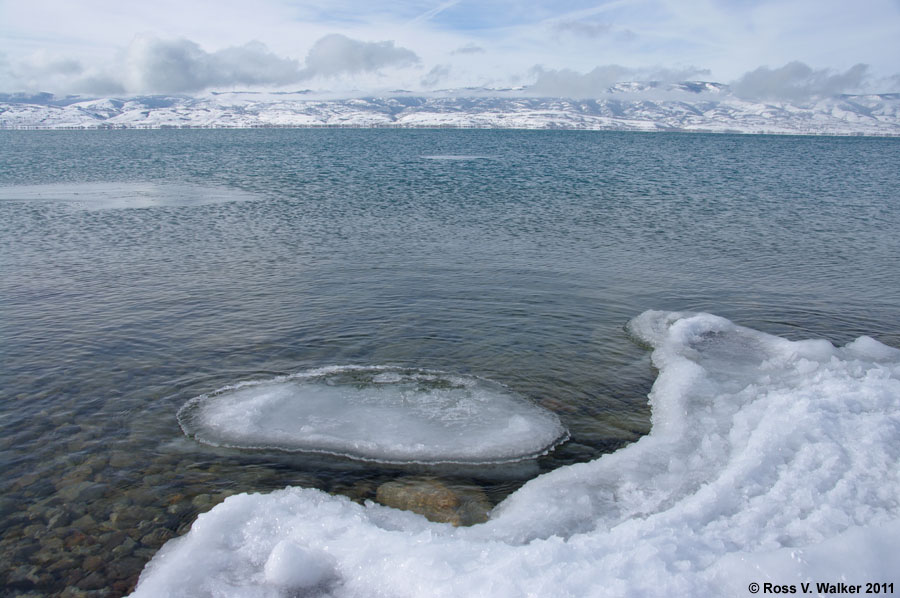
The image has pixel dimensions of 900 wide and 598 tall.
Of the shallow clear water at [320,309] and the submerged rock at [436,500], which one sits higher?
the shallow clear water at [320,309]

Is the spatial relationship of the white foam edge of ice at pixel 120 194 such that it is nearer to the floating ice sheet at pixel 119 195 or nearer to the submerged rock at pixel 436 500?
the floating ice sheet at pixel 119 195

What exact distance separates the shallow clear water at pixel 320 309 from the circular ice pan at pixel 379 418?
48 centimetres

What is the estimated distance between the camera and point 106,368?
15.6m

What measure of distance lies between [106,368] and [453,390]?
9.54m

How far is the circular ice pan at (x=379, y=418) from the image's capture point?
12188 millimetres

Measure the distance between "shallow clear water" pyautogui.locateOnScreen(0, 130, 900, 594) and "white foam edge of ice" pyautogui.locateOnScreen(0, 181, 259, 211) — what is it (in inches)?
30.8

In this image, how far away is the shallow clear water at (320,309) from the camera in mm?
10836

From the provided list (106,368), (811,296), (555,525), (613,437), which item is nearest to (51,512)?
(106,368)

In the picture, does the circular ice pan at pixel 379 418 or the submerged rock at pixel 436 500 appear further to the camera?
the circular ice pan at pixel 379 418

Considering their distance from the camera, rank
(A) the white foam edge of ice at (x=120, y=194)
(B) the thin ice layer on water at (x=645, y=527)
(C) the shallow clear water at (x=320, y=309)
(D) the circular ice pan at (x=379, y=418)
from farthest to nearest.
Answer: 1. (A) the white foam edge of ice at (x=120, y=194)
2. (D) the circular ice pan at (x=379, y=418)
3. (C) the shallow clear water at (x=320, y=309)
4. (B) the thin ice layer on water at (x=645, y=527)
